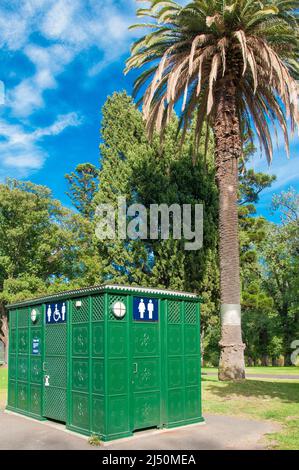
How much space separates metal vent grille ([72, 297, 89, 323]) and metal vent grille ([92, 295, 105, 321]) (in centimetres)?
25

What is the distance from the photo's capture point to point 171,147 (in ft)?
85.0

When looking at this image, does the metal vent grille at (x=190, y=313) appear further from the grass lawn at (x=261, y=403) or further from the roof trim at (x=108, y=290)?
the grass lawn at (x=261, y=403)

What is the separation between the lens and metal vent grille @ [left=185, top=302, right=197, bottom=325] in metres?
10.4

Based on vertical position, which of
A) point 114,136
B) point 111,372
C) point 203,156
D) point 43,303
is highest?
point 114,136

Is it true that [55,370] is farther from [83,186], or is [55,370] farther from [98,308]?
[83,186]

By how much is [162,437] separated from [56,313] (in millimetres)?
3323

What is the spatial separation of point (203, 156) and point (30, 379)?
1693 cm

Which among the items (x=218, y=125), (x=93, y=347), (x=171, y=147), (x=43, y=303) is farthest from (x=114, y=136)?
(x=93, y=347)

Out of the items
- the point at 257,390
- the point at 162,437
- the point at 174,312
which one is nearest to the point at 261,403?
the point at 257,390

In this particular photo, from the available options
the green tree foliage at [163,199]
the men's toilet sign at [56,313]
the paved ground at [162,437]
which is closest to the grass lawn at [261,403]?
the paved ground at [162,437]

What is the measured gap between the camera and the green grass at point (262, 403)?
8.92 m

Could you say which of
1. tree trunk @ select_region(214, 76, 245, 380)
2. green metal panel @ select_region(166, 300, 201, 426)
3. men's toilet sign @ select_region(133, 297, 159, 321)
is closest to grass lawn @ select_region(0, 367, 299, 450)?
tree trunk @ select_region(214, 76, 245, 380)

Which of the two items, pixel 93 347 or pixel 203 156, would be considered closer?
pixel 93 347

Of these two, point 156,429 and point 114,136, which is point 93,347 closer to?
point 156,429
